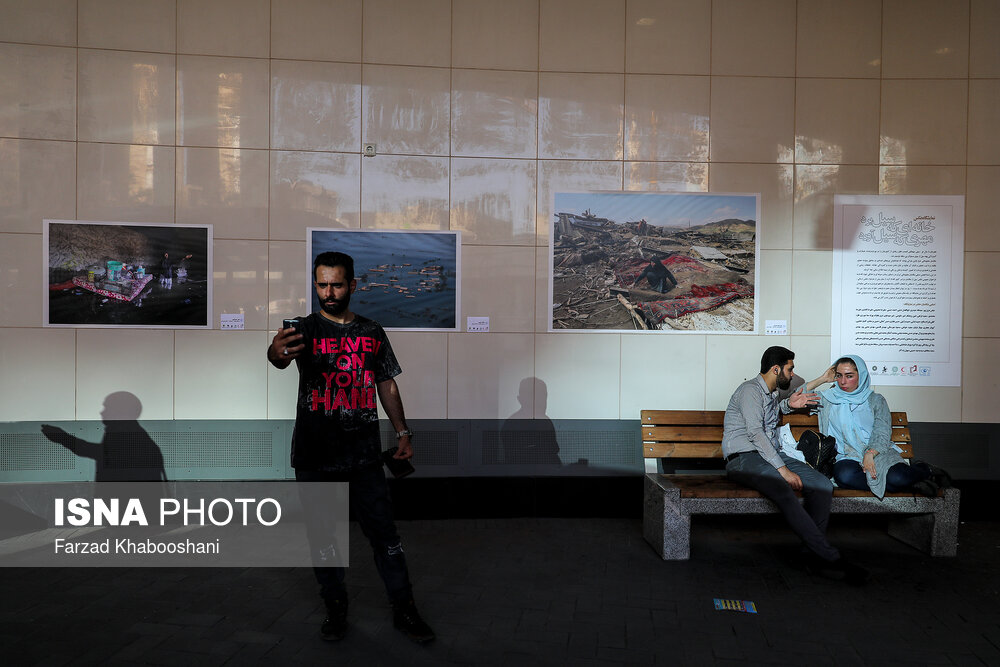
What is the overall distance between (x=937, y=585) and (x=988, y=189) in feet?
12.6

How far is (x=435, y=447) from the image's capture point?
20.6 ft

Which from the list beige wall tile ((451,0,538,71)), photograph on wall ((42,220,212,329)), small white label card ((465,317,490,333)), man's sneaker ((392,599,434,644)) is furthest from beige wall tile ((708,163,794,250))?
photograph on wall ((42,220,212,329))

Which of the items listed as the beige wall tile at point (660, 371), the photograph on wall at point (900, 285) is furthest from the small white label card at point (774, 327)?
the beige wall tile at point (660, 371)

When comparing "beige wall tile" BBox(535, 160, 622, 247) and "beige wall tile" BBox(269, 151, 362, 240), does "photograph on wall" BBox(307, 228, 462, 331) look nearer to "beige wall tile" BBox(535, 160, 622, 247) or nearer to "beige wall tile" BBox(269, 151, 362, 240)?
"beige wall tile" BBox(269, 151, 362, 240)

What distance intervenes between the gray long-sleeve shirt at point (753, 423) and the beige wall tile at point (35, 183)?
5919 mm

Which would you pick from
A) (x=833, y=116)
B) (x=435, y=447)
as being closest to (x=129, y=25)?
Result: (x=435, y=447)

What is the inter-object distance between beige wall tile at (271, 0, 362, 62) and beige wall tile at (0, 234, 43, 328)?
2.74 meters

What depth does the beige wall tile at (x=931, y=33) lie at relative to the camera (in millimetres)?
6332

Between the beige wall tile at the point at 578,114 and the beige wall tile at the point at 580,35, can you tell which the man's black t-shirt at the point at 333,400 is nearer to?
the beige wall tile at the point at 578,114

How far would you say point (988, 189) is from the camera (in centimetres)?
634

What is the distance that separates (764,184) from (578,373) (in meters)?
2.50

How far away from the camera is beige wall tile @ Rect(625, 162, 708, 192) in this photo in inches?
249

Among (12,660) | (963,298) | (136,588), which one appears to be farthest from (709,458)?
(12,660)

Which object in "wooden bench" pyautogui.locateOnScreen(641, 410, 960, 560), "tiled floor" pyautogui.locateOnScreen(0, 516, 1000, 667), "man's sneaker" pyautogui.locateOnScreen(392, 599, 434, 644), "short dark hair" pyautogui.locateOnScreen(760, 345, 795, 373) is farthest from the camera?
"short dark hair" pyautogui.locateOnScreen(760, 345, 795, 373)
